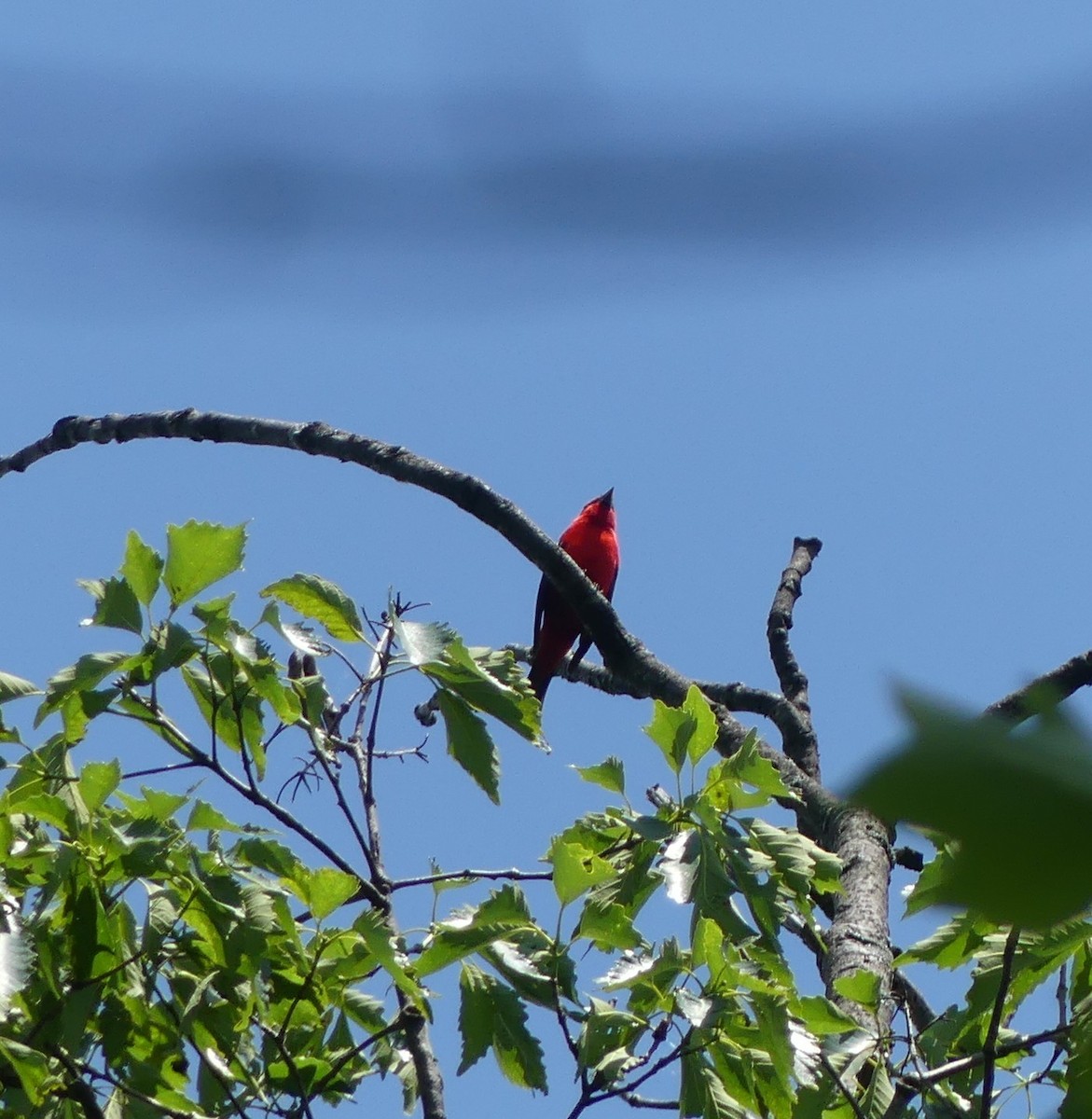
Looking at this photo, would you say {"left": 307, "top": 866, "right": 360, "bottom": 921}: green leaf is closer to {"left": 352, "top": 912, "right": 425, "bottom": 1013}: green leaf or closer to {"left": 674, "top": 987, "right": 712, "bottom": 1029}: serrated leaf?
{"left": 352, "top": 912, "right": 425, "bottom": 1013}: green leaf

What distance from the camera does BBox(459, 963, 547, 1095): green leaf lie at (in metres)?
2.48

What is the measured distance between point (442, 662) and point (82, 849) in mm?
701

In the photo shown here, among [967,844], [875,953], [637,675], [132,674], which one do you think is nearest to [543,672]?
[637,675]

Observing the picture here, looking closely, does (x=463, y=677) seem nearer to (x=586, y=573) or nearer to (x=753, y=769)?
(x=753, y=769)

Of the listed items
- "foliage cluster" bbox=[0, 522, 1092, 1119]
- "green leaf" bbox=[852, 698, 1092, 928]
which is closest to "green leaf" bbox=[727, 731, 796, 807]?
"foliage cluster" bbox=[0, 522, 1092, 1119]

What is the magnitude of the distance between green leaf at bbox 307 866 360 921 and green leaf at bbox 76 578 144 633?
22.2 inches

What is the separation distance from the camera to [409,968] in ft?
7.81

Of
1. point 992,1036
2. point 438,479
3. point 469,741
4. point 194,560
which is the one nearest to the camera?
point 992,1036

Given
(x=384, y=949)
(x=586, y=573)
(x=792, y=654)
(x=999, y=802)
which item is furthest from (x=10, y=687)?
(x=586, y=573)

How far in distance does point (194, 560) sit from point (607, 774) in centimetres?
87

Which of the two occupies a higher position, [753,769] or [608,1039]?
[753,769]

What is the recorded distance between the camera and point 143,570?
2.57 metres

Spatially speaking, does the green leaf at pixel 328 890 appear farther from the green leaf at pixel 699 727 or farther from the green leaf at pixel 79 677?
the green leaf at pixel 699 727

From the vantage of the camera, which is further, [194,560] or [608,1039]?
[194,560]
